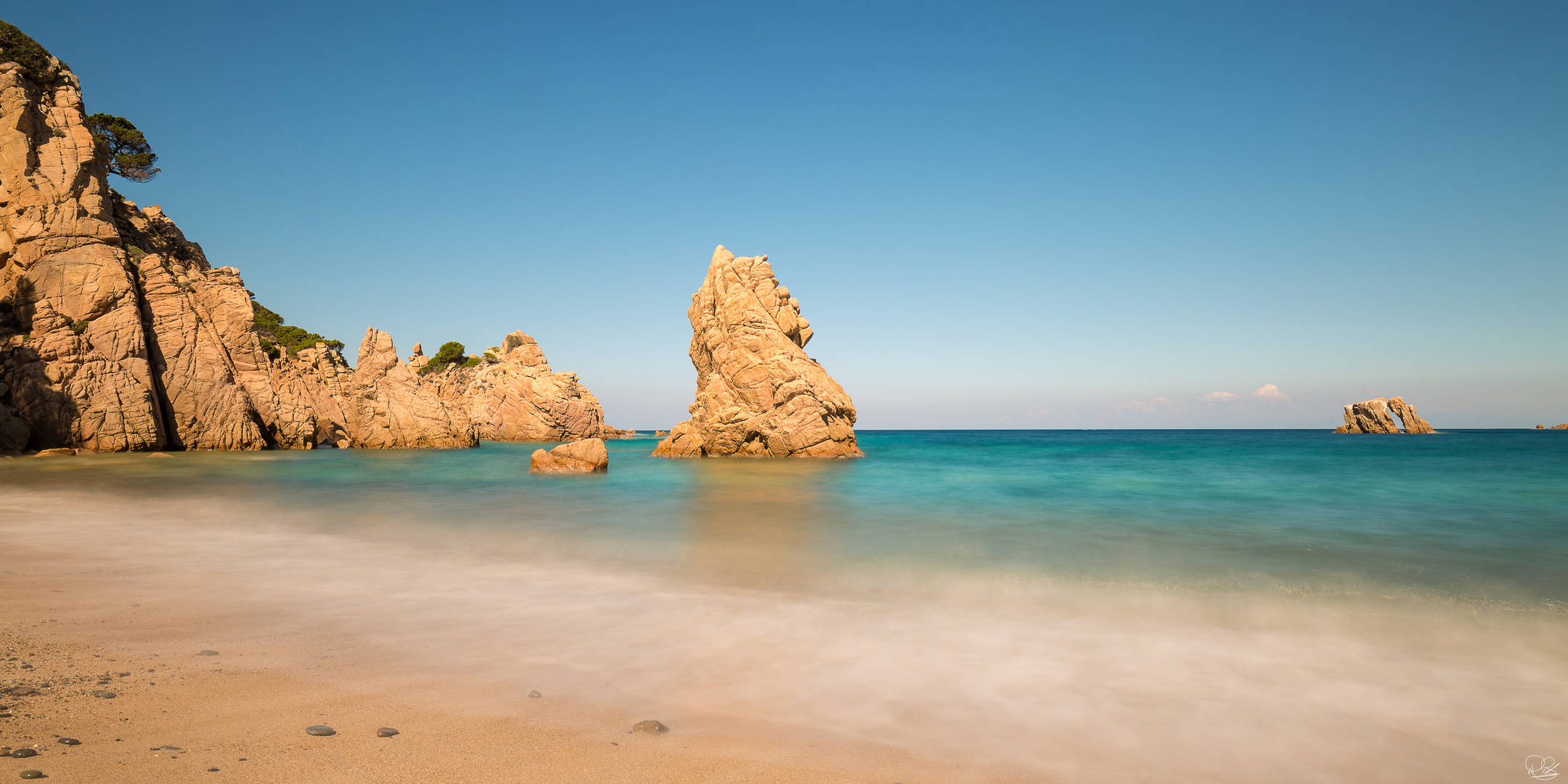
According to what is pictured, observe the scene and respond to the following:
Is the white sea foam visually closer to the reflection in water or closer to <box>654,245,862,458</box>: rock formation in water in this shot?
the reflection in water

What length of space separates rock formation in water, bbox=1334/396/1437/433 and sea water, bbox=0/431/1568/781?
87.3 metres

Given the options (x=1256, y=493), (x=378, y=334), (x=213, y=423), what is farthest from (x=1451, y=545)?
(x=378, y=334)

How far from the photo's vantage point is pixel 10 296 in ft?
96.2

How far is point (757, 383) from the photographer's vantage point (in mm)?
37125

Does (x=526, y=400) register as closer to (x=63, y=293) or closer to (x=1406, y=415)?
(x=63, y=293)

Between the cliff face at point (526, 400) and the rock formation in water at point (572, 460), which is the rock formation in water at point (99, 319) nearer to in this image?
the rock formation in water at point (572, 460)

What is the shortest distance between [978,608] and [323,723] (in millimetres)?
5918

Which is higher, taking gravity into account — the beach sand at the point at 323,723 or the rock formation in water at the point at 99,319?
the rock formation in water at the point at 99,319

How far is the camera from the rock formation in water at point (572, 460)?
88.1ft

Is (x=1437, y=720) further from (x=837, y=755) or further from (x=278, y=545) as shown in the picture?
(x=278, y=545)

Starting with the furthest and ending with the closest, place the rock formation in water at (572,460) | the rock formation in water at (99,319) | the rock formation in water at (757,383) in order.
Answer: the rock formation in water at (757,383) → the rock formation in water at (99,319) → the rock formation in water at (572,460)

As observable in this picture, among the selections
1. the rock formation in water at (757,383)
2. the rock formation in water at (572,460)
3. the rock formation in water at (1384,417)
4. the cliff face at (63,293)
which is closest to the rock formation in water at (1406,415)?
the rock formation in water at (1384,417)

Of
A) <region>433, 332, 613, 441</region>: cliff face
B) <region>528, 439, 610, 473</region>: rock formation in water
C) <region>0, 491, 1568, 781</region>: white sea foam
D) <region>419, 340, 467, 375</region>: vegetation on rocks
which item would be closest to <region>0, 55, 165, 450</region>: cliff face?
<region>528, 439, 610, 473</region>: rock formation in water

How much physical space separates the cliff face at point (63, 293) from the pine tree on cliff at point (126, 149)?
32.2 ft
